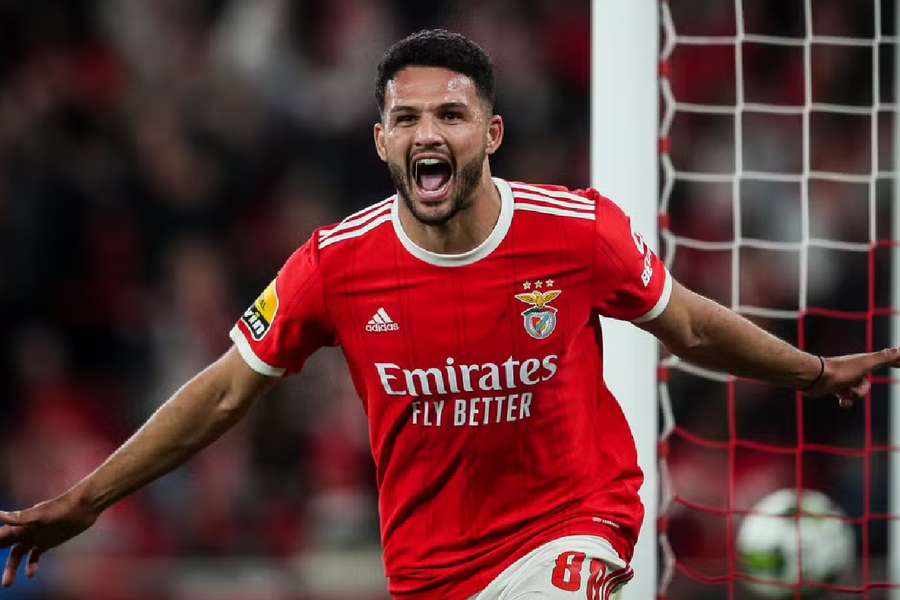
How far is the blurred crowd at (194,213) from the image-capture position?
7.26 metres

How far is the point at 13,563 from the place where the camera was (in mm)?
3623

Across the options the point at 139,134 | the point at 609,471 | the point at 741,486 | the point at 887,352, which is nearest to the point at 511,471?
the point at 609,471

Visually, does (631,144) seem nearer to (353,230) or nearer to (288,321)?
(353,230)

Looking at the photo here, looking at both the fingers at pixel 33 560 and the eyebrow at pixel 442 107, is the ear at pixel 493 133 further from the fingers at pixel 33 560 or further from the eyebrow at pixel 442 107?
the fingers at pixel 33 560

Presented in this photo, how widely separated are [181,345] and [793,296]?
3.09 meters

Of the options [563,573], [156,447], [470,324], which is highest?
[470,324]

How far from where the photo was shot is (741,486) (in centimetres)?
704

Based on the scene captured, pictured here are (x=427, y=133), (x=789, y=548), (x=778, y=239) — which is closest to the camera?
(x=427, y=133)

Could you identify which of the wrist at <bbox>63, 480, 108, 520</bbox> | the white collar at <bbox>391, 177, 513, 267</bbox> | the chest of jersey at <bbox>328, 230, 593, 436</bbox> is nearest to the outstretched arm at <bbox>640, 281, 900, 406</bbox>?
the chest of jersey at <bbox>328, 230, 593, 436</bbox>

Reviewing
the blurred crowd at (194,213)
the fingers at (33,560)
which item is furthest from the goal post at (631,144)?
the blurred crowd at (194,213)

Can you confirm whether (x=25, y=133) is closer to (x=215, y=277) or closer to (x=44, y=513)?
(x=215, y=277)

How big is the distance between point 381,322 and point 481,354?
256mm

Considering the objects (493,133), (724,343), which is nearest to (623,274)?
(724,343)

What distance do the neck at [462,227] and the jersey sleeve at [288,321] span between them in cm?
26
